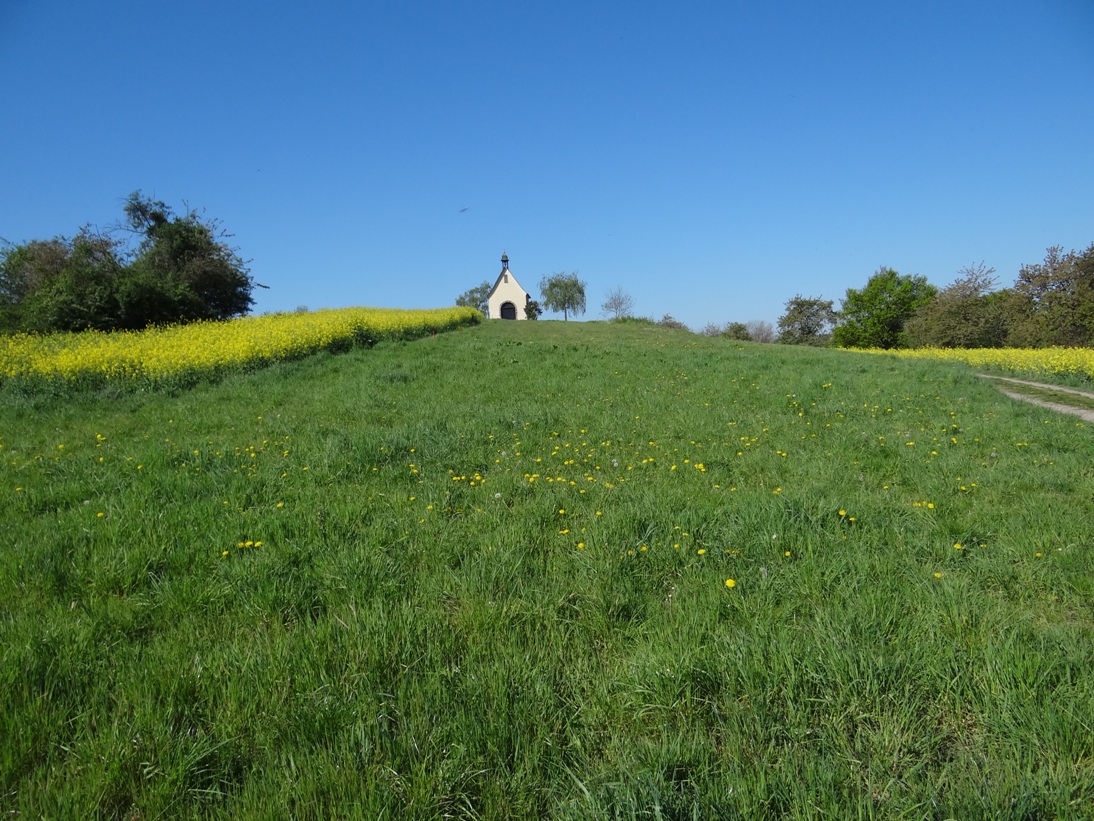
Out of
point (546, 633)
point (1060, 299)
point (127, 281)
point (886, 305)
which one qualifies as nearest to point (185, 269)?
point (127, 281)

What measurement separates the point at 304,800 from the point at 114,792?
0.68 metres

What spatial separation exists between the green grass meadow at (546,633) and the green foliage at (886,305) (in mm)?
56863

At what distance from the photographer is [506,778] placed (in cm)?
182

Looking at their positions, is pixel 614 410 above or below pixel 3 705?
above

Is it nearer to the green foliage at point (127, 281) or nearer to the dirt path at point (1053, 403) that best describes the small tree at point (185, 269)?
the green foliage at point (127, 281)

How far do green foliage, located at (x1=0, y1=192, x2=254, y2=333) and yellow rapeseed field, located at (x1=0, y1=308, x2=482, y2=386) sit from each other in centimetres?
220

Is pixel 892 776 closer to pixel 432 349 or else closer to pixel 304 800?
pixel 304 800

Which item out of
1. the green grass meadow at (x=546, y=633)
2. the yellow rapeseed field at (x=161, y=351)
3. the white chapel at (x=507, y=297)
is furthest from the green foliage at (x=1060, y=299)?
the white chapel at (x=507, y=297)

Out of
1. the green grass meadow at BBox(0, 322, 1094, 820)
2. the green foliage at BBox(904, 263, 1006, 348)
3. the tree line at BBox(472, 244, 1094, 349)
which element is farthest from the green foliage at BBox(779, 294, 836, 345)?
the green grass meadow at BBox(0, 322, 1094, 820)

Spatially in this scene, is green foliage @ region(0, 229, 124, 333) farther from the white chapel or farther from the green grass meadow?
the white chapel

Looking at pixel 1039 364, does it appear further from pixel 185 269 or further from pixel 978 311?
pixel 185 269

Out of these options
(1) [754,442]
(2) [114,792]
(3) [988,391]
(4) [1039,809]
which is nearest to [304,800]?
(2) [114,792]

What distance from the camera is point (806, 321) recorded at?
218ft

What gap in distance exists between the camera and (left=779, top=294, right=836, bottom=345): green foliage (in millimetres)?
65056
